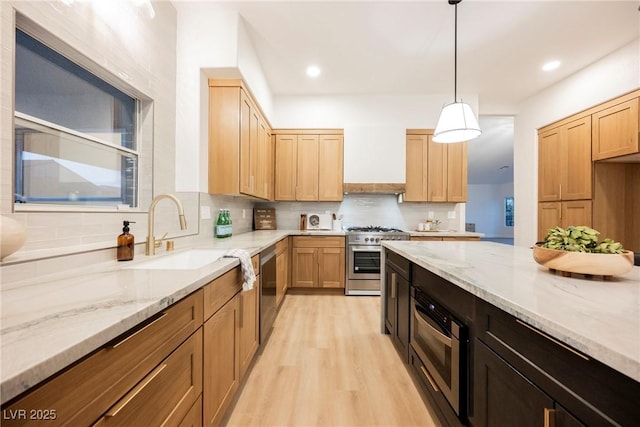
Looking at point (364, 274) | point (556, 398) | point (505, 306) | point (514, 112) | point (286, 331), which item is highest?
point (514, 112)

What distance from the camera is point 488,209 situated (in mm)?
11336

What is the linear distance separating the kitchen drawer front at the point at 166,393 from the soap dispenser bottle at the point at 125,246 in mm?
722

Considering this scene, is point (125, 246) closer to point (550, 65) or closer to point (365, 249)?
point (365, 249)

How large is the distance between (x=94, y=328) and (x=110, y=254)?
1.05 meters

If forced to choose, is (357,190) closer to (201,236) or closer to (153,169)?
Result: (201,236)

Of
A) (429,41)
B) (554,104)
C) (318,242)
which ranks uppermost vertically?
(429,41)

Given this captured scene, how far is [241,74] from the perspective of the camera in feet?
7.90

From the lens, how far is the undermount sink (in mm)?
1416

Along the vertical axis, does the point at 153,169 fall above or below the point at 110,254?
above

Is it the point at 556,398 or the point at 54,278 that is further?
the point at 54,278

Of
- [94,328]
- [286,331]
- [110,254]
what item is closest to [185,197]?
[110,254]

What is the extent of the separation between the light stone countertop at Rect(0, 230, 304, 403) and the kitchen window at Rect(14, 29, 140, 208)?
0.47m

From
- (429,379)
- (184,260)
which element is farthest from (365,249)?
(184,260)

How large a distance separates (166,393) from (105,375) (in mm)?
316
